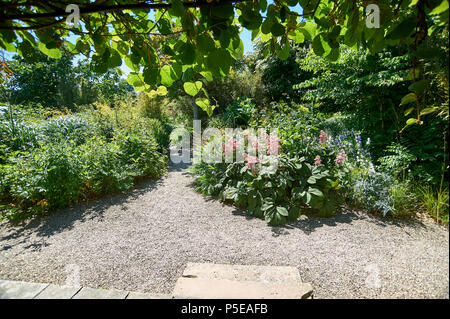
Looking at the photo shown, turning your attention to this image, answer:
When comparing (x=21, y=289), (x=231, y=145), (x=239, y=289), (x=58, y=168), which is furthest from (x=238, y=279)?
(x=58, y=168)

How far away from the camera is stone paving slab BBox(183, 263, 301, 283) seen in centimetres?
151

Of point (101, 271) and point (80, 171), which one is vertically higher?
point (80, 171)

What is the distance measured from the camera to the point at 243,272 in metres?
1.64

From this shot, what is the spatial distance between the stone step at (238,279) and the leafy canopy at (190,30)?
3.30 feet

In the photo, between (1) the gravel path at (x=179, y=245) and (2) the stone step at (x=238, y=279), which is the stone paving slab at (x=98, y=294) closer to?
(2) the stone step at (x=238, y=279)

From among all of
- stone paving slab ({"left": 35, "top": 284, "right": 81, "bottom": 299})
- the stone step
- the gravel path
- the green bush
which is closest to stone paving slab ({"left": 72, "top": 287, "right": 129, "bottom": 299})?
stone paving slab ({"left": 35, "top": 284, "right": 81, "bottom": 299})

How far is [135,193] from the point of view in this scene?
3936 millimetres

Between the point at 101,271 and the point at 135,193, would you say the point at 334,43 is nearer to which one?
the point at 101,271

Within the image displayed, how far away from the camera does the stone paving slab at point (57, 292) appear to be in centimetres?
101

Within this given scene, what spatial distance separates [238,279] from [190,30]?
5.15 feet

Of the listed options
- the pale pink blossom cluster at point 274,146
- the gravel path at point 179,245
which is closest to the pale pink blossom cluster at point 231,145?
the pale pink blossom cluster at point 274,146

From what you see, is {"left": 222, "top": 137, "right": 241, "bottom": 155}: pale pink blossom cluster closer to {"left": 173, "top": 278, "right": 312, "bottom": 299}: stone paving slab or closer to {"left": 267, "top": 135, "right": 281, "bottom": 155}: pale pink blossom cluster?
{"left": 267, "top": 135, "right": 281, "bottom": 155}: pale pink blossom cluster
